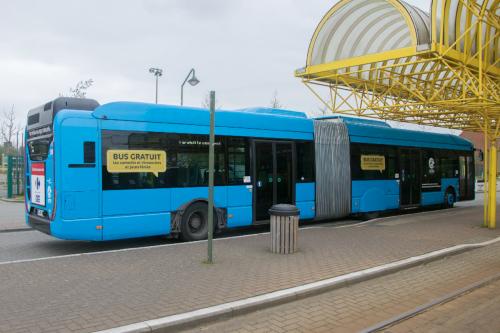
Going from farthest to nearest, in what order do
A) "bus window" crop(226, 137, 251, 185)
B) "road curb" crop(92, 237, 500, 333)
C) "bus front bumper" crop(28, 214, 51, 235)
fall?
"bus window" crop(226, 137, 251, 185) → "bus front bumper" crop(28, 214, 51, 235) → "road curb" crop(92, 237, 500, 333)

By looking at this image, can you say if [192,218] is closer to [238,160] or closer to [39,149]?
[238,160]

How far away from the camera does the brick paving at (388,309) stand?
5.07 metres

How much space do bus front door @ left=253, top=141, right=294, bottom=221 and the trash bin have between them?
8.97 ft

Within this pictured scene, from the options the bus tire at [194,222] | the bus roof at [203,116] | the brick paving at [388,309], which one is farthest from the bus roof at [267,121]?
the brick paving at [388,309]

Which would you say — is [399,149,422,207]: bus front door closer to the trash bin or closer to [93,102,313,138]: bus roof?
[93,102,313,138]: bus roof

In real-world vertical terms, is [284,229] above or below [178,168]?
below

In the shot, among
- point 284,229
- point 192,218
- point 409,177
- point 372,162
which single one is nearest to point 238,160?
point 192,218

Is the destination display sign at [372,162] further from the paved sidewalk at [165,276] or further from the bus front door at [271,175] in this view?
the paved sidewalk at [165,276]

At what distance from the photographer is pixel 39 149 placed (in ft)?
30.5

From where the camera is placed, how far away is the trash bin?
8.59 metres

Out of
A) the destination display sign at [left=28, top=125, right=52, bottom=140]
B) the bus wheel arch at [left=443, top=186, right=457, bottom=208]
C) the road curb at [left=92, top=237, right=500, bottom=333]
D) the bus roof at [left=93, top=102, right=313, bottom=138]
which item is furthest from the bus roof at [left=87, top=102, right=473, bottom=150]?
the road curb at [left=92, top=237, right=500, bottom=333]

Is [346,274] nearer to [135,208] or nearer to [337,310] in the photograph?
[337,310]

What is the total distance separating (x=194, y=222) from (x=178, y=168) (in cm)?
130

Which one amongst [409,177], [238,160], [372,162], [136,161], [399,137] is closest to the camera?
[136,161]
